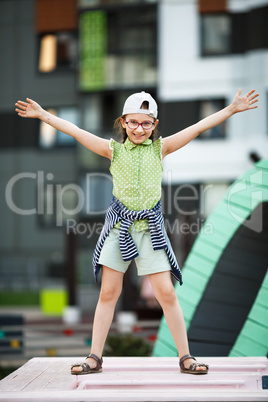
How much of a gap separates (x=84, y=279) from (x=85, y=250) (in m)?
1.78

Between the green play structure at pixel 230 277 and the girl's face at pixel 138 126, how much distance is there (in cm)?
131

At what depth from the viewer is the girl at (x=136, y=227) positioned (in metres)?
3.04

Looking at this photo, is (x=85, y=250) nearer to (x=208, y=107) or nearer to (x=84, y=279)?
(x=84, y=279)

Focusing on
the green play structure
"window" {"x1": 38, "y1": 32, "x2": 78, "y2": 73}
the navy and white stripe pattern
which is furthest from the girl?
"window" {"x1": 38, "y1": 32, "x2": 78, "y2": 73}

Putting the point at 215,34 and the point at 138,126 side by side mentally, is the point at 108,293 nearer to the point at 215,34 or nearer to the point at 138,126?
the point at 138,126

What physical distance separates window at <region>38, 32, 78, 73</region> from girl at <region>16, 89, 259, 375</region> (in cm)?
1638

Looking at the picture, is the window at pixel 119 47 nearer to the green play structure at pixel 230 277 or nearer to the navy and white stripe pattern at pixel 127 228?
the green play structure at pixel 230 277

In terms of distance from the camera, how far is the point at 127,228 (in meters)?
3.03

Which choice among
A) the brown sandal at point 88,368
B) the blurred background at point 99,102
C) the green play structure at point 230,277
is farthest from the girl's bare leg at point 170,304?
the blurred background at point 99,102

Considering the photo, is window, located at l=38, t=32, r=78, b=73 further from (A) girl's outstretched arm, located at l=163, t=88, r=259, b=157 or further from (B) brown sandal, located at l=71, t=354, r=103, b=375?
(B) brown sandal, located at l=71, t=354, r=103, b=375

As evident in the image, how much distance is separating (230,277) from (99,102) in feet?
45.6

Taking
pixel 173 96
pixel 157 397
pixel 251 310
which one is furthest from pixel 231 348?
pixel 173 96

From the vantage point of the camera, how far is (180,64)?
13805 millimetres

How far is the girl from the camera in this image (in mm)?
3035
